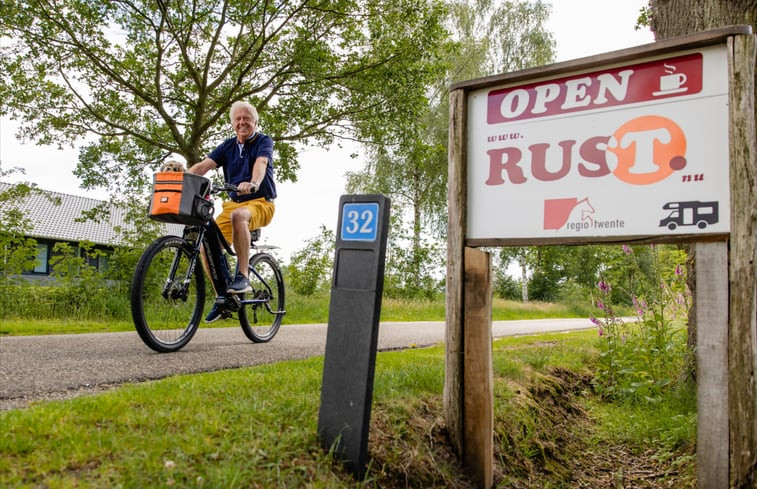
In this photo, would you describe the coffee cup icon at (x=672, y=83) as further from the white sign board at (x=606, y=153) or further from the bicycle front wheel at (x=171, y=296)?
the bicycle front wheel at (x=171, y=296)

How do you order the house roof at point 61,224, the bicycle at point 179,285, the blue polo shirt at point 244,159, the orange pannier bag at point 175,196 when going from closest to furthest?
1. the orange pannier bag at point 175,196
2. the bicycle at point 179,285
3. the blue polo shirt at point 244,159
4. the house roof at point 61,224

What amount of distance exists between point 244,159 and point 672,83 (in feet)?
Answer: 11.3

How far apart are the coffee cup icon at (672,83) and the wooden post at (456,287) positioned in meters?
1.00

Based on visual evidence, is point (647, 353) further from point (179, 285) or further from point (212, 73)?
point (212, 73)

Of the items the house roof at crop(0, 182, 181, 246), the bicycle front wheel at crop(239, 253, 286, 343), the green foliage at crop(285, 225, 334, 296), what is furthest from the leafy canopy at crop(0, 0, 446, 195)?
the house roof at crop(0, 182, 181, 246)

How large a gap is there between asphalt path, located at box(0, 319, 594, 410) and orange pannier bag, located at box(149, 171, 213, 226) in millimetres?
1073

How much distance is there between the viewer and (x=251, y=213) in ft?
15.7

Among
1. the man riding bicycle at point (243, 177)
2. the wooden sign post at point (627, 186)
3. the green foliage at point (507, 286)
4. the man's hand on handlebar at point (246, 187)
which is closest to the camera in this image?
the wooden sign post at point (627, 186)

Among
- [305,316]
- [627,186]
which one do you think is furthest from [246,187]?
[305,316]

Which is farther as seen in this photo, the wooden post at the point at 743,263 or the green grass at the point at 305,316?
the green grass at the point at 305,316

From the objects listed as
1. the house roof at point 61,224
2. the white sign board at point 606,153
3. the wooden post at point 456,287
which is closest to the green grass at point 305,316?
the wooden post at point 456,287

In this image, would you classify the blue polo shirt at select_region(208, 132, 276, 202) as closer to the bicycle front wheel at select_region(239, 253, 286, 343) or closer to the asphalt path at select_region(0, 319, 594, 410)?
the bicycle front wheel at select_region(239, 253, 286, 343)

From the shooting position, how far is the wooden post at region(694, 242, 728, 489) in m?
2.53

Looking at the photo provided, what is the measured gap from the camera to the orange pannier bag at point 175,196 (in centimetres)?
397
